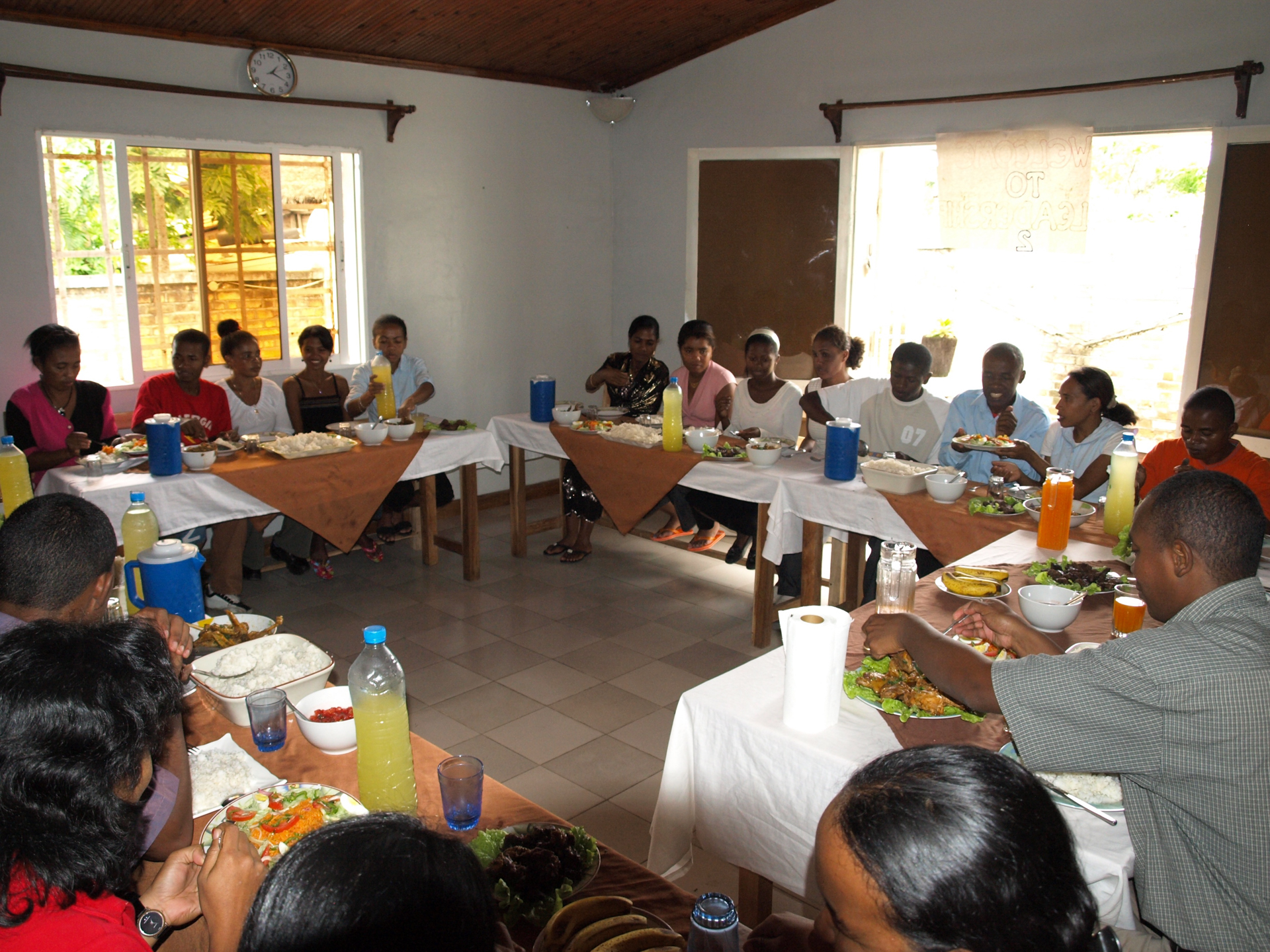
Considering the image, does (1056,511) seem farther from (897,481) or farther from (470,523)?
(470,523)

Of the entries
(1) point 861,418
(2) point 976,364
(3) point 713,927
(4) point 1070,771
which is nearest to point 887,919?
(3) point 713,927

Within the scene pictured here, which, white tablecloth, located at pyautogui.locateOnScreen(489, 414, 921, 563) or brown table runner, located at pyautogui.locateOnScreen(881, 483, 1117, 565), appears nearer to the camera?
brown table runner, located at pyautogui.locateOnScreen(881, 483, 1117, 565)

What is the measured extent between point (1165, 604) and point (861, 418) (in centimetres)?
297

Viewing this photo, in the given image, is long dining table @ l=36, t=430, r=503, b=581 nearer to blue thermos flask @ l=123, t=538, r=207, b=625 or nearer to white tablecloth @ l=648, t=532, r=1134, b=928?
blue thermos flask @ l=123, t=538, r=207, b=625

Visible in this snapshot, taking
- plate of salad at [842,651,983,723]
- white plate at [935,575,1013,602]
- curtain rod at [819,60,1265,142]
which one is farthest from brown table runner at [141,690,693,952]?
curtain rod at [819,60,1265,142]

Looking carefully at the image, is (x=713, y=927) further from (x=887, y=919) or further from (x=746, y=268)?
(x=746, y=268)

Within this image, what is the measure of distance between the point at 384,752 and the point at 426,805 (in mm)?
148

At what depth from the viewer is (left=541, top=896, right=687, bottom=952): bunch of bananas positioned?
1.29 metres

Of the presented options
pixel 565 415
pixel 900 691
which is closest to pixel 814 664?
pixel 900 691

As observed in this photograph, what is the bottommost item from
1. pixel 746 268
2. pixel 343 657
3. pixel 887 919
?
pixel 343 657

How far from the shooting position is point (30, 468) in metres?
3.96

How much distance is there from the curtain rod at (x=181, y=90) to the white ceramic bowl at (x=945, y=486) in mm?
3905

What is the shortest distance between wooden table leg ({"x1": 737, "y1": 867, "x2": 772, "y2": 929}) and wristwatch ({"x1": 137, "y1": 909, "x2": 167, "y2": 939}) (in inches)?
45.0

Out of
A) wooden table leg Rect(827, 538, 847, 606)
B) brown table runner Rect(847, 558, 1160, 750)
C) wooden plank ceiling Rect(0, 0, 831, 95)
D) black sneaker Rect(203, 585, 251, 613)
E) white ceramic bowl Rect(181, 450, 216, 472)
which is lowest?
black sneaker Rect(203, 585, 251, 613)
